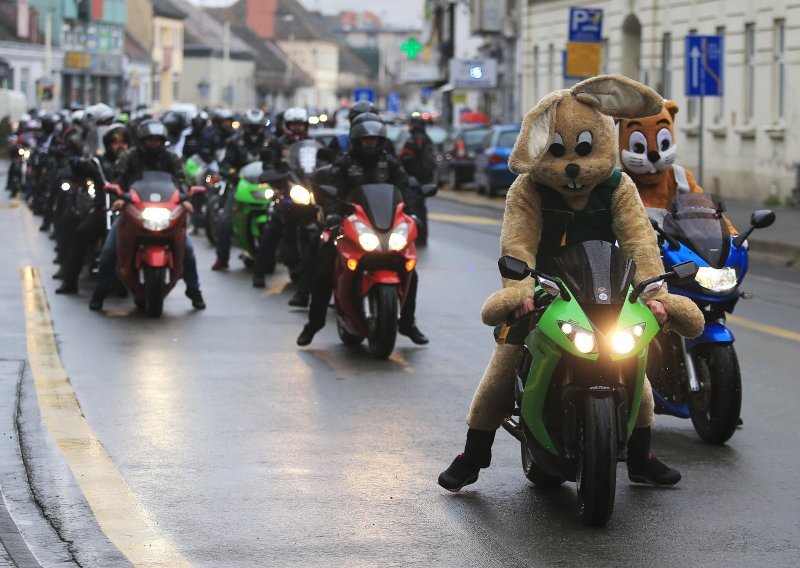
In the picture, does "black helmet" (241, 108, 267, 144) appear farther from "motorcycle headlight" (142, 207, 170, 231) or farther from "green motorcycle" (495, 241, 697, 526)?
"green motorcycle" (495, 241, 697, 526)

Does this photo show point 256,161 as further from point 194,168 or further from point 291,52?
point 291,52

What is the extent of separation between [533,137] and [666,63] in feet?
111

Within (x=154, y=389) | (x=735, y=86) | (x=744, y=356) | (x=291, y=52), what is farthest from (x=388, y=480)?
(x=291, y=52)

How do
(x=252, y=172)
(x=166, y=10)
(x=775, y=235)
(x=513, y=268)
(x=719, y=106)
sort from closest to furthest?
(x=513, y=268) → (x=252, y=172) → (x=775, y=235) → (x=719, y=106) → (x=166, y=10)

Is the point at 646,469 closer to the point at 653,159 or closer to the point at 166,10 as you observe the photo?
the point at 653,159

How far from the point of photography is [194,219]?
26719mm

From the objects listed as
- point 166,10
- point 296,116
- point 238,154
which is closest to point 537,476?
point 296,116

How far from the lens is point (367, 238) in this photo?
12266 mm

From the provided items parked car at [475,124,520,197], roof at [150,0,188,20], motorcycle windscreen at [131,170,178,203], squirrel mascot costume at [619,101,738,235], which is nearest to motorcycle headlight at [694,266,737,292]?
squirrel mascot costume at [619,101,738,235]

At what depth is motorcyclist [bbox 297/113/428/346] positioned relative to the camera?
41.7ft

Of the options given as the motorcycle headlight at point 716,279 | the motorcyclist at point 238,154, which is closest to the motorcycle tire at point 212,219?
the motorcyclist at point 238,154

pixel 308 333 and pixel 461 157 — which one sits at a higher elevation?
pixel 461 157

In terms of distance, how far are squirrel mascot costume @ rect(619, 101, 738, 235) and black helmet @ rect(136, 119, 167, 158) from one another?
6.09 m

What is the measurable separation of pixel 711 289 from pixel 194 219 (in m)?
18.4
